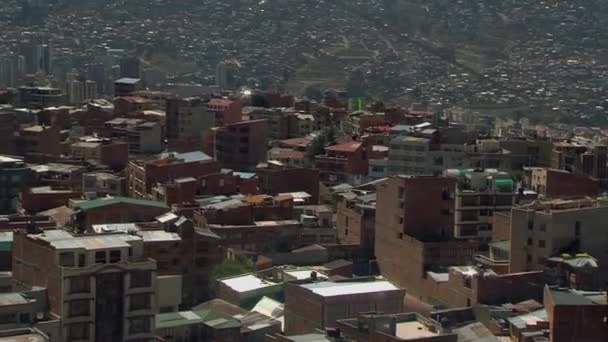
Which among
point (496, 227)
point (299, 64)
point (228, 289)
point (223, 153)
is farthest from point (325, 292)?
point (299, 64)

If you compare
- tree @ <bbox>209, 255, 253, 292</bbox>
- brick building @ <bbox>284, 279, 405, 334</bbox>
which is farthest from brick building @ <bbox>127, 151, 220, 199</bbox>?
brick building @ <bbox>284, 279, 405, 334</bbox>

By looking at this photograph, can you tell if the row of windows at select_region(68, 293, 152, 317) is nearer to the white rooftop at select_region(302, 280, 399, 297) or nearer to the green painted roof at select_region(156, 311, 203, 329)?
the green painted roof at select_region(156, 311, 203, 329)

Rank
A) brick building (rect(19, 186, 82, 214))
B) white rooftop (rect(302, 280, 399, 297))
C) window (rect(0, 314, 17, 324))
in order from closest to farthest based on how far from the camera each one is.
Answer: window (rect(0, 314, 17, 324))
white rooftop (rect(302, 280, 399, 297))
brick building (rect(19, 186, 82, 214))

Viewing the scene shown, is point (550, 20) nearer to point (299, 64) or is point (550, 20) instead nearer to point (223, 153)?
point (299, 64)

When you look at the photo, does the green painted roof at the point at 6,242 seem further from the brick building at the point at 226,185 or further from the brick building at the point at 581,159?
the brick building at the point at 581,159

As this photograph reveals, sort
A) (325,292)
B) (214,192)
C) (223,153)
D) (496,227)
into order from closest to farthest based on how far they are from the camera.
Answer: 1. (325,292)
2. (496,227)
3. (214,192)
4. (223,153)

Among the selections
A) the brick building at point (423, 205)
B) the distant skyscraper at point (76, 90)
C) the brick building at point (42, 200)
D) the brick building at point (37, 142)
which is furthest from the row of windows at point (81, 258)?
the distant skyscraper at point (76, 90)

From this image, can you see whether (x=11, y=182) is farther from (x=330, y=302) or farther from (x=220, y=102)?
(x=220, y=102)
